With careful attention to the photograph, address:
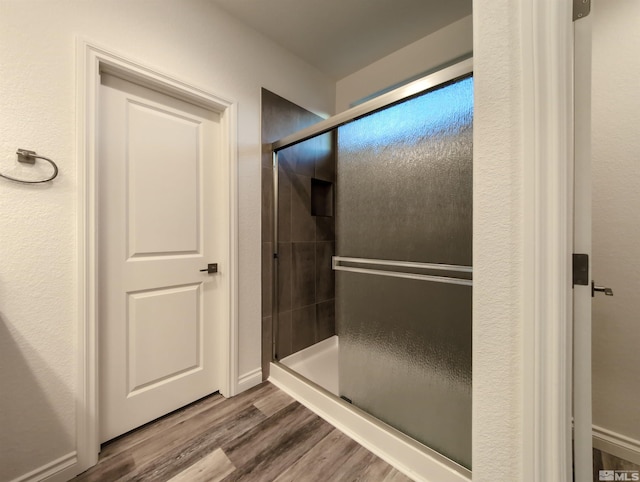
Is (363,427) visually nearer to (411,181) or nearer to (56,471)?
(411,181)

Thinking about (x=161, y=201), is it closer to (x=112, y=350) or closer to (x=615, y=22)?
(x=112, y=350)

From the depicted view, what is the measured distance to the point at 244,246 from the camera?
6.01ft

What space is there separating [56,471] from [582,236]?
2.16 meters

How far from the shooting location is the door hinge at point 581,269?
69cm

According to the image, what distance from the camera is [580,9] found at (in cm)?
70

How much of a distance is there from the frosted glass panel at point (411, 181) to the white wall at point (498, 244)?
0.35 m

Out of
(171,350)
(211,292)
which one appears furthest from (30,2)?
(171,350)

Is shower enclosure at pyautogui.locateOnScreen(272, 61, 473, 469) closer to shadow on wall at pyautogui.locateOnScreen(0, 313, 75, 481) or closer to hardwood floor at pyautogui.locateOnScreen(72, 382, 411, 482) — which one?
hardwood floor at pyautogui.locateOnScreen(72, 382, 411, 482)

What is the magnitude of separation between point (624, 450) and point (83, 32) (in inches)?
128

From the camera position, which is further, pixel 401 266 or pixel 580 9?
pixel 401 266

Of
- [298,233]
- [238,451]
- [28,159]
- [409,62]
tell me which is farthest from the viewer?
[298,233]

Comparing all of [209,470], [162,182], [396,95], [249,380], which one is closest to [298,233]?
[162,182]

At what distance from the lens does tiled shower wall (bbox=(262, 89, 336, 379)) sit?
1.97 m

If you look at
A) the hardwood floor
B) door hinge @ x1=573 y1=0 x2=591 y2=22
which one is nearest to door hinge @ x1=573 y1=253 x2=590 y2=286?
door hinge @ x1=573 y1=0 x2=591 y2=22
